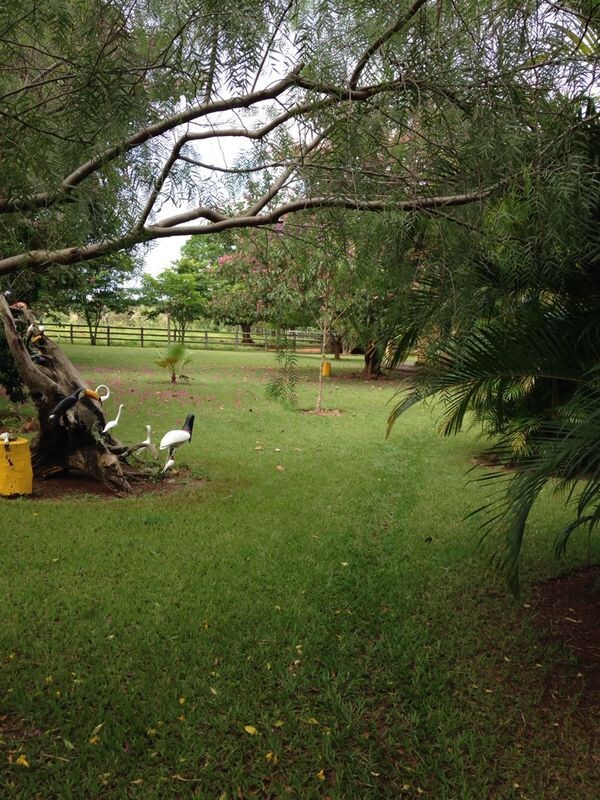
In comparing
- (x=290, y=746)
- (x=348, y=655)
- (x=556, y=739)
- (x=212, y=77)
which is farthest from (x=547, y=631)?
(x=212, y=77)

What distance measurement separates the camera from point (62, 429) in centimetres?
651

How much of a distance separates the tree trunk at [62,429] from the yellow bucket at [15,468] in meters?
0.47

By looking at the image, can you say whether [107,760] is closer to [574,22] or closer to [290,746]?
[290,746]

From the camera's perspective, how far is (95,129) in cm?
180

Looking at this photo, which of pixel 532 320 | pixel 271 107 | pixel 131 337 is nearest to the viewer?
pixel 271 107

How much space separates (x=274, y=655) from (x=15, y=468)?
3.75 m

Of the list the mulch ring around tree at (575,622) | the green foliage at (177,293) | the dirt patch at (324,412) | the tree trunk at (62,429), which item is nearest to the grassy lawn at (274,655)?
the mulch ring around tree at (575,622)

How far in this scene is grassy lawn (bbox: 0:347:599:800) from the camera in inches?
102

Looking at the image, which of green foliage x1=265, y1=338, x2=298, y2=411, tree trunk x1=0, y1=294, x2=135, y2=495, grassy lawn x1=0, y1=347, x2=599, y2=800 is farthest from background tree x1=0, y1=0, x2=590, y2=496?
tree trunk x1=0, y1=294, x2=135, y2=495

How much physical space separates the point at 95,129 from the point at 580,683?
362 cm

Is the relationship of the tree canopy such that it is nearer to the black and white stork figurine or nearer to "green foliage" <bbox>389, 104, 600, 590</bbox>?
"green foliage" <bbox>389, 104, 600, 590</bbox>

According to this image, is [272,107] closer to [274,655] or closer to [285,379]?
[285,379]

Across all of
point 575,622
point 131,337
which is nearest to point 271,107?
point 575,622

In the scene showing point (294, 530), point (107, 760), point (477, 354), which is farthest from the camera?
point (294, 530)
